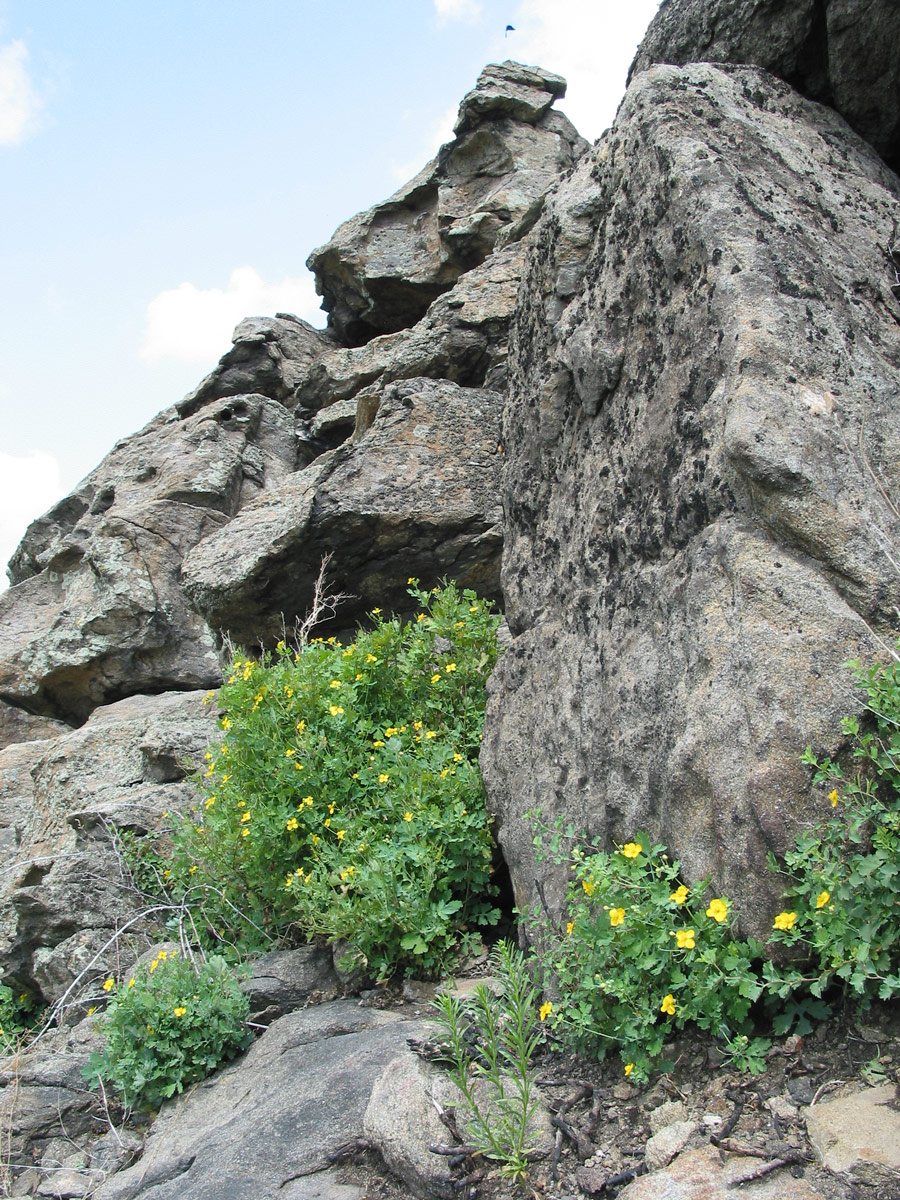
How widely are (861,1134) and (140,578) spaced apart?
8.78m

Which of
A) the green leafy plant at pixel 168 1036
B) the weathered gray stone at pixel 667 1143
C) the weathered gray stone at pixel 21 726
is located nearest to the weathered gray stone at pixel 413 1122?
the weathered gray stone at pixel 667 1143

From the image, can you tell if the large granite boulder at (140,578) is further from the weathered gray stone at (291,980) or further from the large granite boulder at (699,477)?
the large granite boulder at (699,477)

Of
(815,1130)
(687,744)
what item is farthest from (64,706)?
(815,1130)

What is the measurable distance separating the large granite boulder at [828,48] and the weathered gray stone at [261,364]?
27.4 feet

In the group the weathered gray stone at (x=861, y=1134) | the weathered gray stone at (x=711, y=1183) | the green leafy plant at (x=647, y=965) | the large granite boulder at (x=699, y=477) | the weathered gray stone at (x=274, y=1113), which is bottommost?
the weathered gray stone at (x=274, y=1113)

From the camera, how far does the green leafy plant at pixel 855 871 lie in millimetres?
2277

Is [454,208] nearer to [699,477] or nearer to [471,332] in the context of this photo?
[471,332]

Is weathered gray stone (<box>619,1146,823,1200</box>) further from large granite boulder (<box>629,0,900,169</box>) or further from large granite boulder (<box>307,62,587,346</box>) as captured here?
large granite boulder (<box>307,62,587,346</box>)

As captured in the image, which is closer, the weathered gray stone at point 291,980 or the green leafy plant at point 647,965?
the green leafy plant at point 647,965

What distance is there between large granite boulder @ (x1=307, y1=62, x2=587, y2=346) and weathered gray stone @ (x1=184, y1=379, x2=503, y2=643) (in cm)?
480

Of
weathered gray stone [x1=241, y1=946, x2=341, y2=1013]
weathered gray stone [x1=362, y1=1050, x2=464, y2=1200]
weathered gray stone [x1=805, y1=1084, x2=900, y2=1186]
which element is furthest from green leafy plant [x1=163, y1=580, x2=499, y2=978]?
weathered gray stone [x1=805, y1=1084, x2=900, y2=1186]

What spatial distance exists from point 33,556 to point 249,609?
8.28 metres

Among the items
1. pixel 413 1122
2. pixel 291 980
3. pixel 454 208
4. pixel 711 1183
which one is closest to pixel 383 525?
pixel 291 980

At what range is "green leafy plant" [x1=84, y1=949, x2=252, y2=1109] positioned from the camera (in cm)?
413
